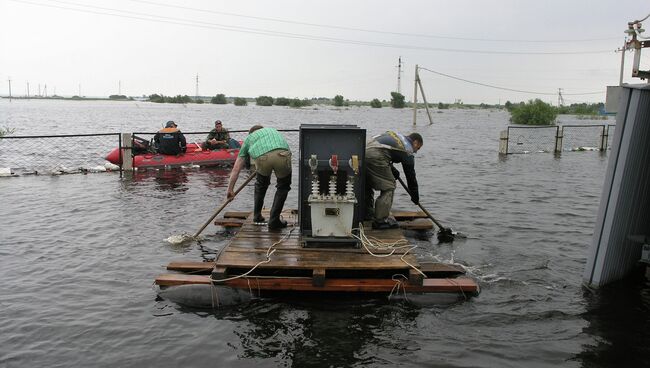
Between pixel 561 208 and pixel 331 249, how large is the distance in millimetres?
8374

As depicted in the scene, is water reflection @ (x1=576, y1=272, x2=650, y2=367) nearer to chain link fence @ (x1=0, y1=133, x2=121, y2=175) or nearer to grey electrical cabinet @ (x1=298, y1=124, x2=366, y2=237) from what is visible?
grey electrical cabinet @ (x1=298, y1=124, x2=366, y2=237)

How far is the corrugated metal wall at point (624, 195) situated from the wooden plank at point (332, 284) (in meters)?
2.02

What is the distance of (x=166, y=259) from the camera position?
8.80m

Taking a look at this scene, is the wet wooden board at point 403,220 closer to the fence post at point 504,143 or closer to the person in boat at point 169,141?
the person in boat at point 169,141

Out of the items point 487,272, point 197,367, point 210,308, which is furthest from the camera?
point 487,272

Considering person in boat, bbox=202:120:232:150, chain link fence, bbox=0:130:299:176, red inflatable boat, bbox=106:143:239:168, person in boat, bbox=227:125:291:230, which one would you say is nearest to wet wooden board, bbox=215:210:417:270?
person in boat, bbox=227:125:291:230

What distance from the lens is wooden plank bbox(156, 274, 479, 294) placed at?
6922 mm

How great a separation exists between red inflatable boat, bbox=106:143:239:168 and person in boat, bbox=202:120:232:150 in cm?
44

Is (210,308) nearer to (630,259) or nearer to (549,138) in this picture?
(630,259)

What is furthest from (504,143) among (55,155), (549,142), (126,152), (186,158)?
(55,155)

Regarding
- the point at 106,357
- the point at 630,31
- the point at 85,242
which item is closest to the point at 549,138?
the point at 630,31

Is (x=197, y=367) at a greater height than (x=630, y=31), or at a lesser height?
lesser

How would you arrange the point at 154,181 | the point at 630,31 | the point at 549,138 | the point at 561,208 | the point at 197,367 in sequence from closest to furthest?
the point at 197,367 < the point at 630,31 < the point at 561,208 < the point at 154,181 < the point at 549,138

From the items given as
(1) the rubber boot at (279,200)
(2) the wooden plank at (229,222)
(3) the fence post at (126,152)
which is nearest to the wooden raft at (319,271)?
(1) the rubber boot at (279,200)
